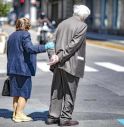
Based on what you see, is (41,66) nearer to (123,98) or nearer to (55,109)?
(123,98)

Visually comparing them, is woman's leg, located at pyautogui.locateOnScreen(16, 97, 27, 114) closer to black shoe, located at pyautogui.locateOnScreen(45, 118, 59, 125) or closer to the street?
the street

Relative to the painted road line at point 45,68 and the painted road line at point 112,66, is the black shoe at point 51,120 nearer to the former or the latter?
the painted road line at point 45,68

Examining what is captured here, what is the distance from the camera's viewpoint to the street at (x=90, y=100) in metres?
9.01

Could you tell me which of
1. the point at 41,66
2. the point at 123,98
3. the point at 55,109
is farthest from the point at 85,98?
the point at 41,66

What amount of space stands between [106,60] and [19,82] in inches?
502

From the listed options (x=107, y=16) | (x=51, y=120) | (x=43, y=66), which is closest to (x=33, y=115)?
(x=51, y=120)

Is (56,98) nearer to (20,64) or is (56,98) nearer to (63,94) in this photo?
(63,94)

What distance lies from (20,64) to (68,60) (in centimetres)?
83

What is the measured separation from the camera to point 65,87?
8.40 meters

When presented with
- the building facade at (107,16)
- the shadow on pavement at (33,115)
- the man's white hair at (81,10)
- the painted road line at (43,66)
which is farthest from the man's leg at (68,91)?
the building facade at (107,16)

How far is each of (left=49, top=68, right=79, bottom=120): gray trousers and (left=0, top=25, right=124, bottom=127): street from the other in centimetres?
33

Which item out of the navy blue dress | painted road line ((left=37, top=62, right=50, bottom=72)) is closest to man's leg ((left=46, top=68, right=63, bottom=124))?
the navy blue dress

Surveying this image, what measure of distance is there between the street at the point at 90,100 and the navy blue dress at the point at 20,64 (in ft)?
1.84

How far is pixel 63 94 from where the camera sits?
27.8 ft
